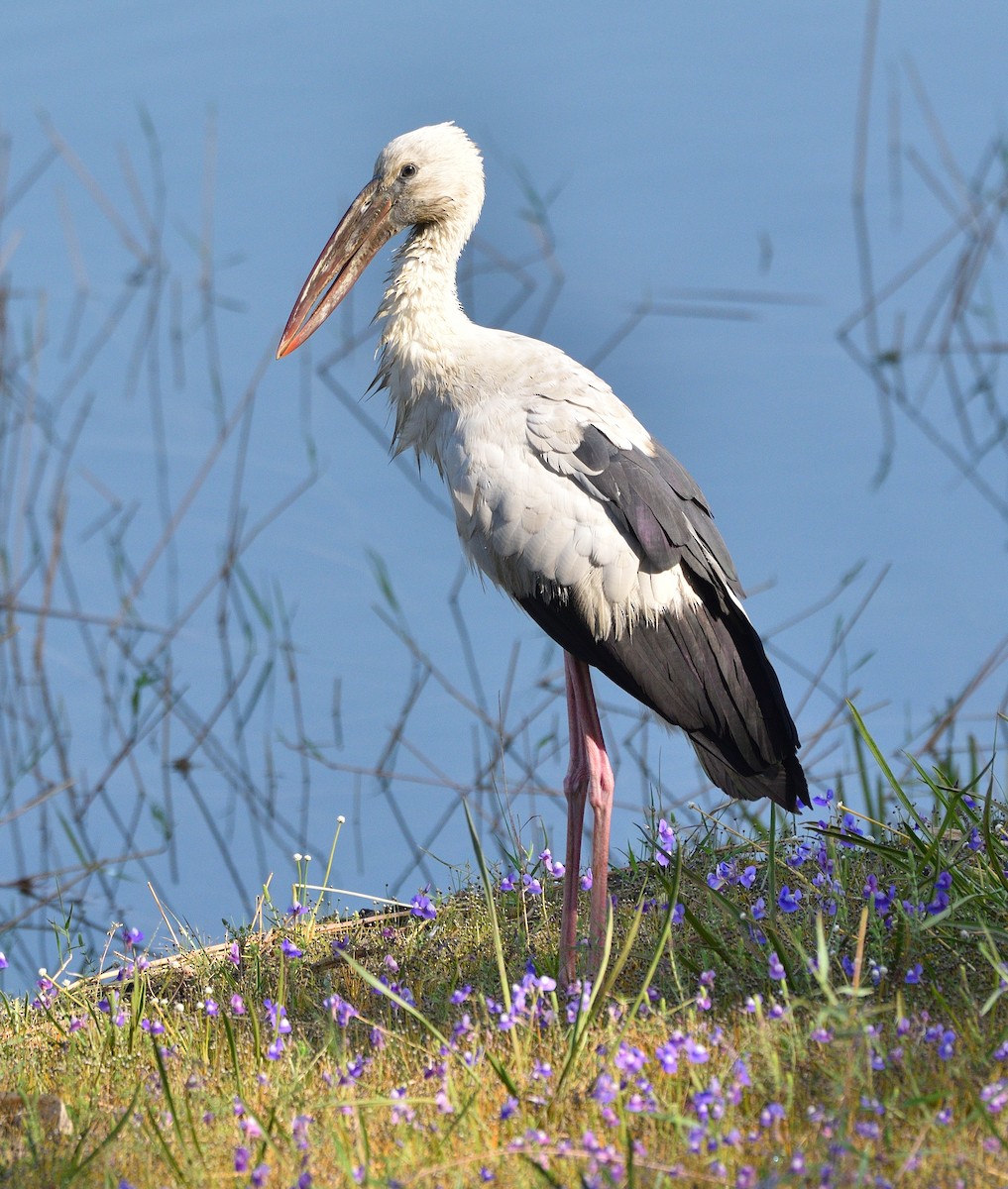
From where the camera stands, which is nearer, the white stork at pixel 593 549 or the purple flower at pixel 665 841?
the purple flower at pixel 665 841

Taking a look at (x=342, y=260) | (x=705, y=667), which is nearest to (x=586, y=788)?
(x=705, y=667)

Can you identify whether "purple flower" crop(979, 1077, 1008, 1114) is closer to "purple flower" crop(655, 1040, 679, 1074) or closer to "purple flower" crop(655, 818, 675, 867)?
"purple flower" crop(655, 1040, 679, 1074)

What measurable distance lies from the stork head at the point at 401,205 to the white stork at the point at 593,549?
0.43 metres

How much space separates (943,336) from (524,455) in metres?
4.99

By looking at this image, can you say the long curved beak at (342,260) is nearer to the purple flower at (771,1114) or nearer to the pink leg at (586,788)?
the pink leg at (586,788)

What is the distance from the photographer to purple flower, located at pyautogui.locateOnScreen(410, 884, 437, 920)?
4.01 meters

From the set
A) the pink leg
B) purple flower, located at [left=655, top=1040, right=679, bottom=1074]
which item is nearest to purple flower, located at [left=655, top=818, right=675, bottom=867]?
the pink leg

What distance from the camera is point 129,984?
417 centimetres

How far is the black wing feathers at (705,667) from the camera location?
4.24 meters

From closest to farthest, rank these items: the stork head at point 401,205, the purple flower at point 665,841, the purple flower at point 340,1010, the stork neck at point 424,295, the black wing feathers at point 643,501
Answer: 1. the purple flower at point 340,1010
2. the purple flower at point 665,841
3. the black wing feathers at point 643,501
4. the stork neck at point 424,295
5. the stork head at point 401,205

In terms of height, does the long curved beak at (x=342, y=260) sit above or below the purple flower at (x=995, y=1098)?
above

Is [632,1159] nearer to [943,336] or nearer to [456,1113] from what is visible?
[456,1113]

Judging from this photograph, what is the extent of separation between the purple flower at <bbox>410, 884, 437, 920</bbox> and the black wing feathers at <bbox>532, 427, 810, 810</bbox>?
0.81 metres

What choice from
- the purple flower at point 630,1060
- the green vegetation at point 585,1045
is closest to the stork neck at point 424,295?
the green vegetation at point 585,1045
